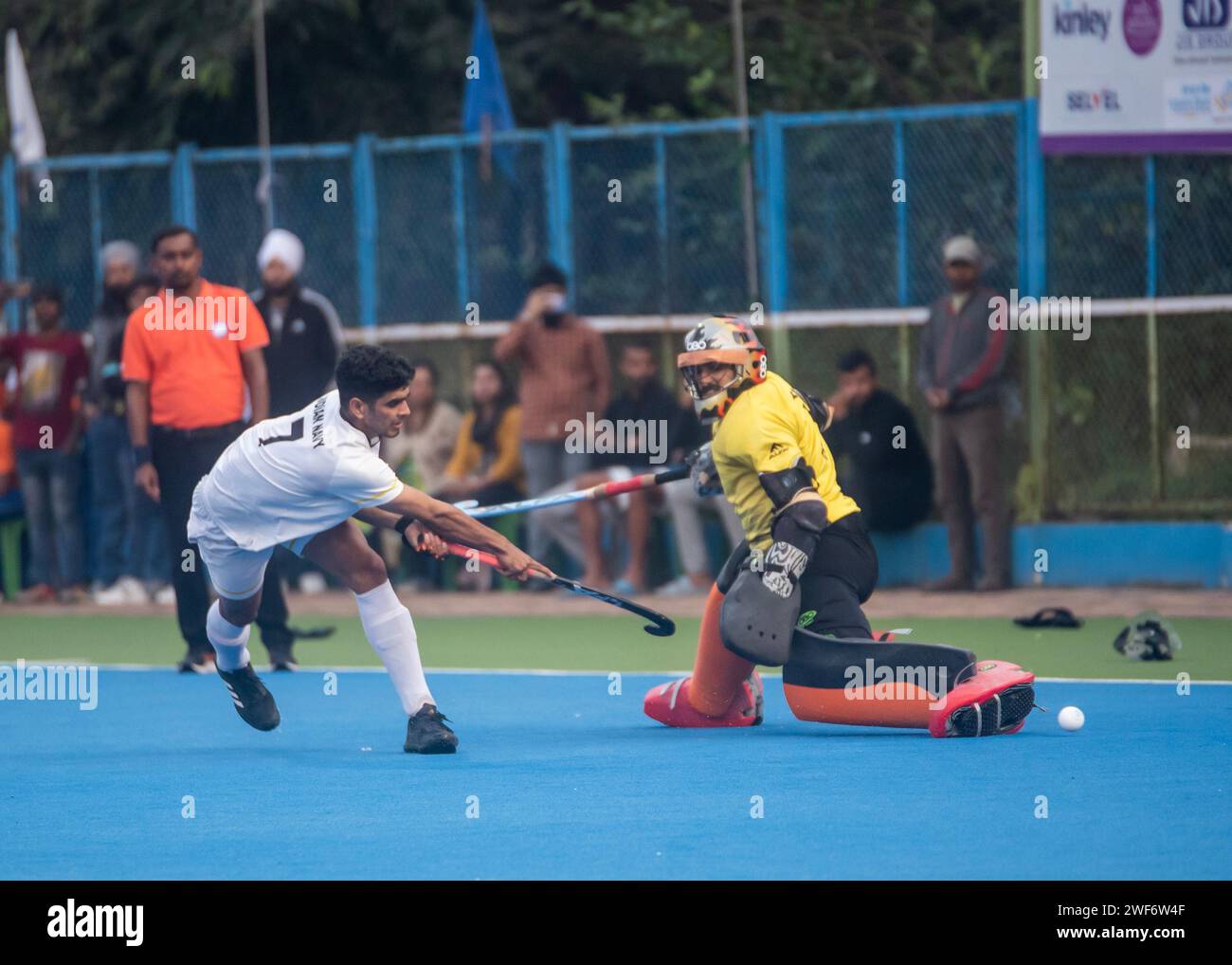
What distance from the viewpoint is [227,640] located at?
9992 mm

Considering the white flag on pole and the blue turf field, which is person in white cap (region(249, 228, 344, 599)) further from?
the white flag on pole

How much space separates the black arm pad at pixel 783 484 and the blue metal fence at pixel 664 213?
7326 mm

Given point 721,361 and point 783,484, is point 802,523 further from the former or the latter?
point 721,361

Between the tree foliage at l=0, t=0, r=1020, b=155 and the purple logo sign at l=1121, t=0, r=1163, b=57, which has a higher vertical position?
the tree foliage at l=0, t=0, r=1020, b=155

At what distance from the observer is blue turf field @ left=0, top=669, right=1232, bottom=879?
23.1 feet

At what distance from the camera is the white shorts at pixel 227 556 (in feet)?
32.4

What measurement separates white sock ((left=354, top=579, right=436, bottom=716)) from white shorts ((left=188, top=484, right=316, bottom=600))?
18.8 inches

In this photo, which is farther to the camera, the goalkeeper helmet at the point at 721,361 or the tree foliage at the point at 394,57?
the tree foliage at the point at 394,57

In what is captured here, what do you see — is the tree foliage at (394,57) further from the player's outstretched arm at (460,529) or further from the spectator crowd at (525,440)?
the player's outstretched arm at (460,529)

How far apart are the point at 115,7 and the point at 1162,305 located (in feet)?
34.4

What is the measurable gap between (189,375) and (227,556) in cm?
284
